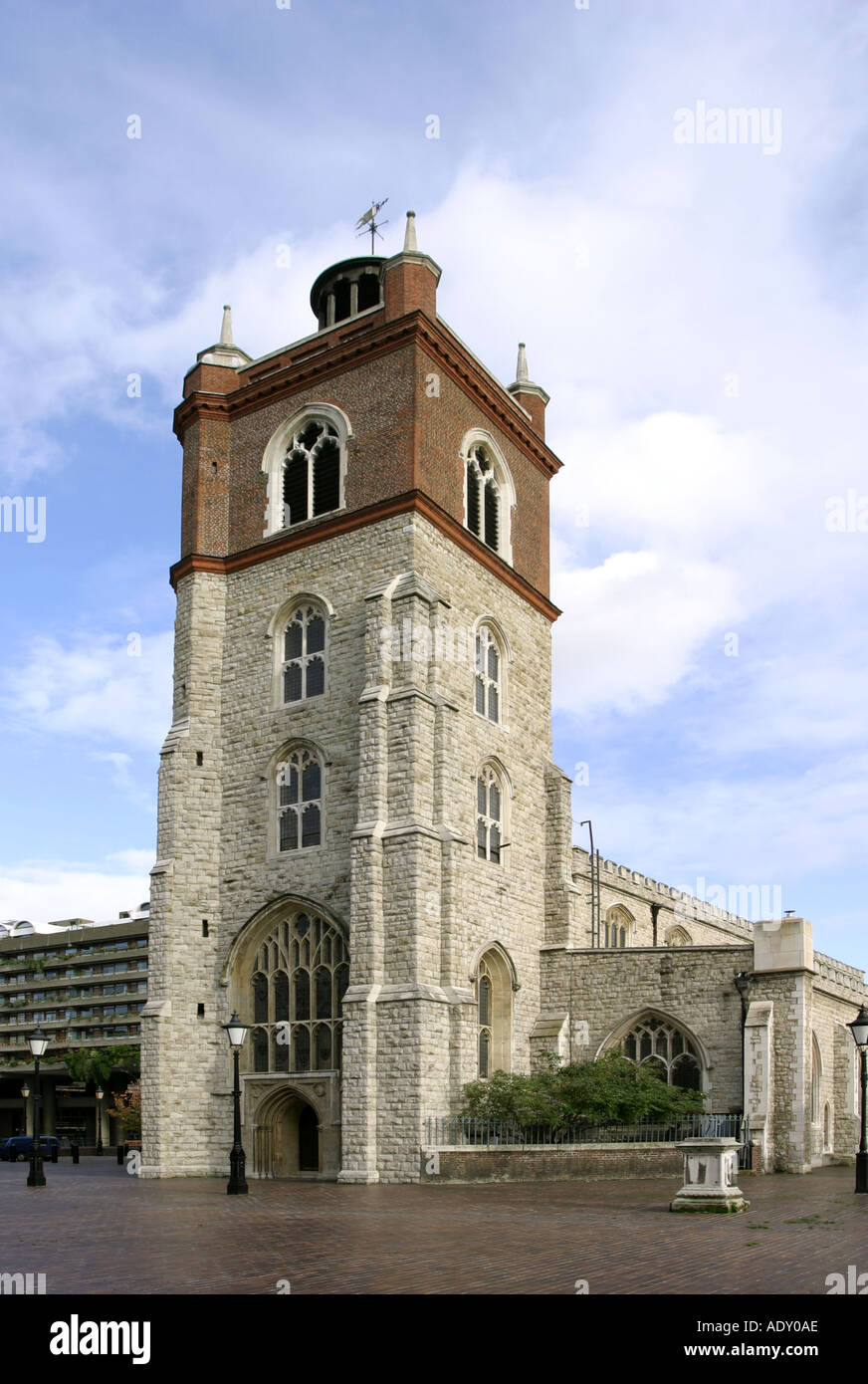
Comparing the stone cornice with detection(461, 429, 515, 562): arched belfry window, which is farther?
detection(461, 429, 515, 562): arched belfry window

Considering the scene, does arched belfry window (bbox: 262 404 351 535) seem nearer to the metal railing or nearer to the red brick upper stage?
the red brick upper stage

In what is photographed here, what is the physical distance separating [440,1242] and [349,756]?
16.3 m

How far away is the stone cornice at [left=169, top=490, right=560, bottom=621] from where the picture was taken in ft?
95.2

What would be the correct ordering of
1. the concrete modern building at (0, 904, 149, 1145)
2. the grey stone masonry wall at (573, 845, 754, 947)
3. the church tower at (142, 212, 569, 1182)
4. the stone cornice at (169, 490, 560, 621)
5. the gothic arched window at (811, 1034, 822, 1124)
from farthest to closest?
the concrete modern building at (0, 904, 149, 1145) → the grey stone masonry wall at (573, 845, 754, 947) → the stone cornice at (169, 490, 560, 621) → the gothic arched window at (811, 1034, 822, 1124) → the church tower at (142, 212, 569, 1182)

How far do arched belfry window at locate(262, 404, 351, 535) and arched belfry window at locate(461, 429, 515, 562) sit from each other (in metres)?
3.38

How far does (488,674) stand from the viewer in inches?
1227

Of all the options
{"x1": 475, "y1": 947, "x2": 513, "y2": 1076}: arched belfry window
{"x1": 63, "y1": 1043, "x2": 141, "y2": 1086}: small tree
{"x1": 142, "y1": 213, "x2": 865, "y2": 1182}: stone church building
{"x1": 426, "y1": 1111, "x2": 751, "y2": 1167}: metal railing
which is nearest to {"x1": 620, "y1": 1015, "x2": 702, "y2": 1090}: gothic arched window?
{"x1": 142, "y1": 213, "x2": 865, "y2": 1182}: stone church building

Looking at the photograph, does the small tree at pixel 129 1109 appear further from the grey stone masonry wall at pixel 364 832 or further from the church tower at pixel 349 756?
the church tower at pixel 349 756

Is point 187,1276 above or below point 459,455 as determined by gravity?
below

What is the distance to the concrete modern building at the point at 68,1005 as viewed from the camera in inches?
3019

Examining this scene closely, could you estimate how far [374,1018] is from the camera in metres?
24.9
